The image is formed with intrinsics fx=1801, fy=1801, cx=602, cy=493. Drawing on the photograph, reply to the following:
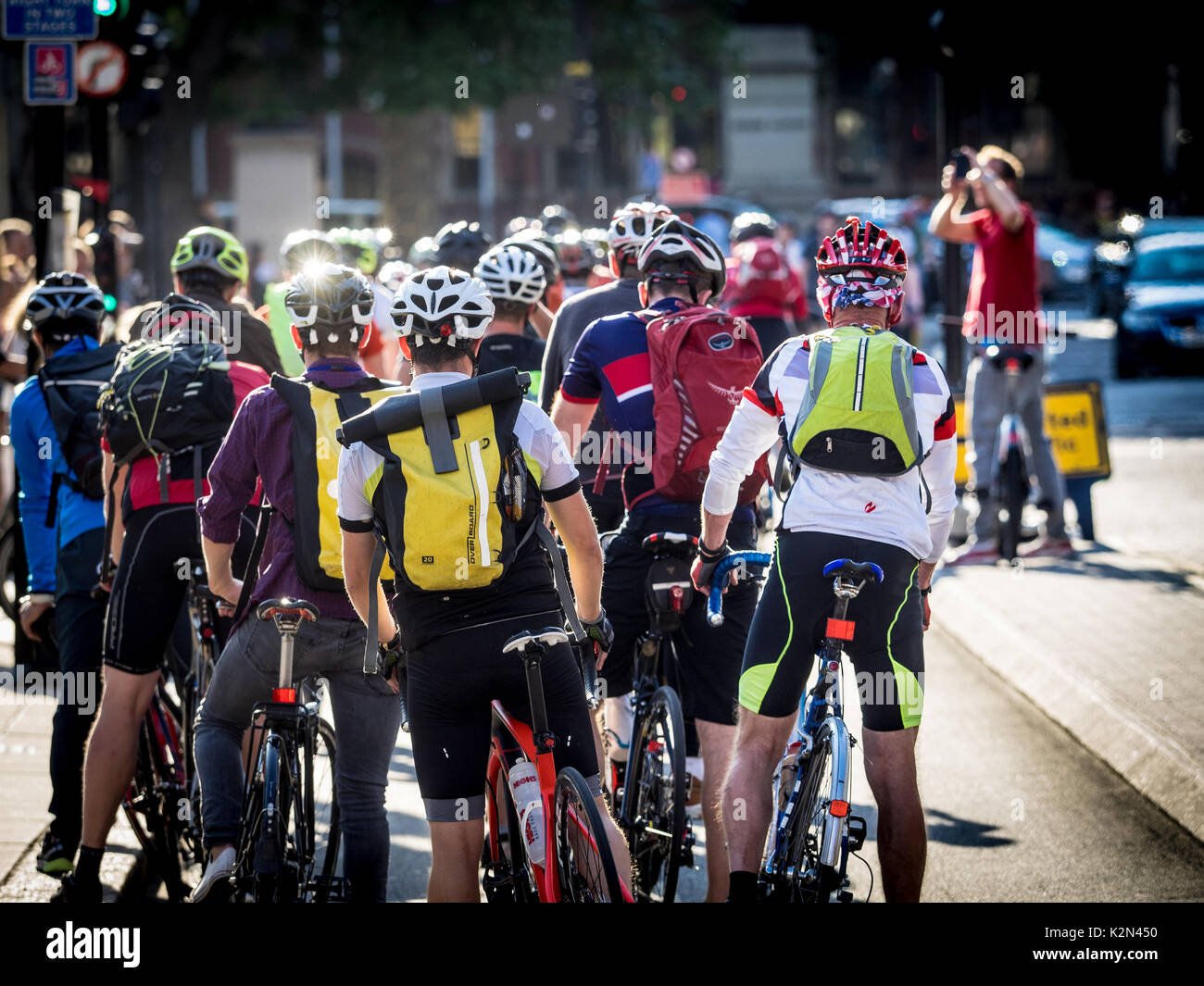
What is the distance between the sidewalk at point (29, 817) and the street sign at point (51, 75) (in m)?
3.01

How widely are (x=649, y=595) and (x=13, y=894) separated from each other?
2.23 metres

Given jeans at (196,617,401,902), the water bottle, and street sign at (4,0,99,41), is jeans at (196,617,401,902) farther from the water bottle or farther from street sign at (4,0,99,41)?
street sign at (4,0,99,41)

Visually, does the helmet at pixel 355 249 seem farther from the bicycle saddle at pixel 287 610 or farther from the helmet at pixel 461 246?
the bicycle saddle at pixel 287 610

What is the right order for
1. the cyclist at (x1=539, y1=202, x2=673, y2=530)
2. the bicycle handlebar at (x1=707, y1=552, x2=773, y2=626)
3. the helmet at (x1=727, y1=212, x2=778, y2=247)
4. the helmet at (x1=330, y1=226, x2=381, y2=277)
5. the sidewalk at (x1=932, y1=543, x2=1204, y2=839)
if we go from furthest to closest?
the helmet at (x1=727, y1=212, x2=778, y2=247) → the helmet at (x1=330, y1=226, x2=381, y2=277) → the sidewalk at (x1=932, y1=543, x2=1204, y2=839) → the cyclist at (x1=539, y1=202, x2=673, y2=530) → the bicycle handlebar at (x1=707, y1=552, x2=773, y2=626)

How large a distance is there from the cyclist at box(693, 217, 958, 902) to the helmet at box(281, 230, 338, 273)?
14.3ft

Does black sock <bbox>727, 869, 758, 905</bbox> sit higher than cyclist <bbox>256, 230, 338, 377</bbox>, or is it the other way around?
cyclist <bbox>256, 230, 338, 377</bbox>

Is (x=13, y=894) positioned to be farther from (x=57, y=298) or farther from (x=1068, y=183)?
(x=1068, y=183)

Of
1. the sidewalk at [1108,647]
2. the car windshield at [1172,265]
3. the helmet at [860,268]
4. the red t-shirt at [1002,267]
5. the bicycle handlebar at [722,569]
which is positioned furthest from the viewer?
the car windshield at [1172,265]

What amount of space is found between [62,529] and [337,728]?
62.5 inches

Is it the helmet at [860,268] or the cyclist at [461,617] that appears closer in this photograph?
the cyclist at [461,617]

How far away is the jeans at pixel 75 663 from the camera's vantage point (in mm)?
5992

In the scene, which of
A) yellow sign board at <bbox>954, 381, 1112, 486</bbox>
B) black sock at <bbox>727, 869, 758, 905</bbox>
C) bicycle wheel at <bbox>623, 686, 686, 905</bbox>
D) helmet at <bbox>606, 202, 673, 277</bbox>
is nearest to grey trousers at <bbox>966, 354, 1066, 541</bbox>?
yellow sign board at <bbox>954, 381, 1112, 486</bbox>

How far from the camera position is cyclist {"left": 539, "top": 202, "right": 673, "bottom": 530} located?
6.44 metres

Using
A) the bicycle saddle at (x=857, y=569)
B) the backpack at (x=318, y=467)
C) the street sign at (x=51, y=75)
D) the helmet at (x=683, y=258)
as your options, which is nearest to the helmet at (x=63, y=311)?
the backpack at (x=318, y=467)
